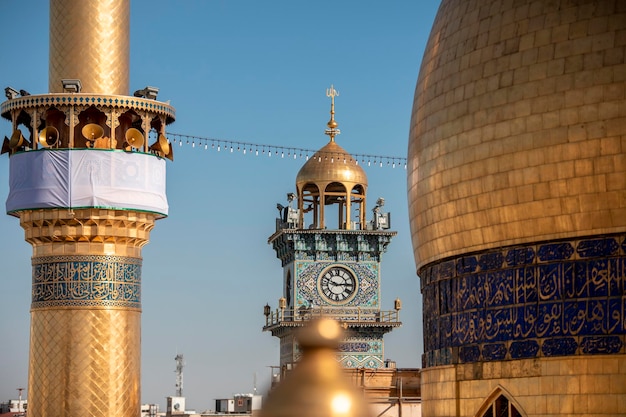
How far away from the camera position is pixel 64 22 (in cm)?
1914

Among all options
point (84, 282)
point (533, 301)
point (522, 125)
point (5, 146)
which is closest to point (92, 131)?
point (5, 146)

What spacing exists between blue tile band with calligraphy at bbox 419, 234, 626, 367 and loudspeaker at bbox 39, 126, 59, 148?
662 cm

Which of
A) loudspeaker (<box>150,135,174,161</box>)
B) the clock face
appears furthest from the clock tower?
loudspeaker (<box>150,135,174,161</box>)

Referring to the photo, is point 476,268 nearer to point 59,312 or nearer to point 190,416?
point 59,312

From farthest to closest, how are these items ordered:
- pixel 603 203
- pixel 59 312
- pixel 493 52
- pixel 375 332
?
pixel 375 332 < pixel 59 312 < pixel 493 52 < pixel 603 203

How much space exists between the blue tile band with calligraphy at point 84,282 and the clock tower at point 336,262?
17.1 meters

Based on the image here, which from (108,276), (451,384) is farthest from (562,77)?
(108,276)

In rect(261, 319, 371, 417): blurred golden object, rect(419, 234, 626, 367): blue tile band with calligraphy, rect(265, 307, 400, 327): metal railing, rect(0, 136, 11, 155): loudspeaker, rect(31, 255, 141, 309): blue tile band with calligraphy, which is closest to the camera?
rect(261, 319, 371, 417): blurred golden object

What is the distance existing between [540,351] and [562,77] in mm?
3148

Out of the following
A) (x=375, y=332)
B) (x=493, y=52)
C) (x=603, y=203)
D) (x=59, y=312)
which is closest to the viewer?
(x=603, y=203)

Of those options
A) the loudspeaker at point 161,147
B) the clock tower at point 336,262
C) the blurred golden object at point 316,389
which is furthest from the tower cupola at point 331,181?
the blurred golden object at point 316,389

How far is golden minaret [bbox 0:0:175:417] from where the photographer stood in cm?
1870

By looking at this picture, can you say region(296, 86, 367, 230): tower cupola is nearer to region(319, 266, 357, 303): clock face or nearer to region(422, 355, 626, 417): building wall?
region(319, 266, 357, 303): clock face

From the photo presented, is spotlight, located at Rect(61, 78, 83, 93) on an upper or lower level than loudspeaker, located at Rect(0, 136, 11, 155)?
upper
